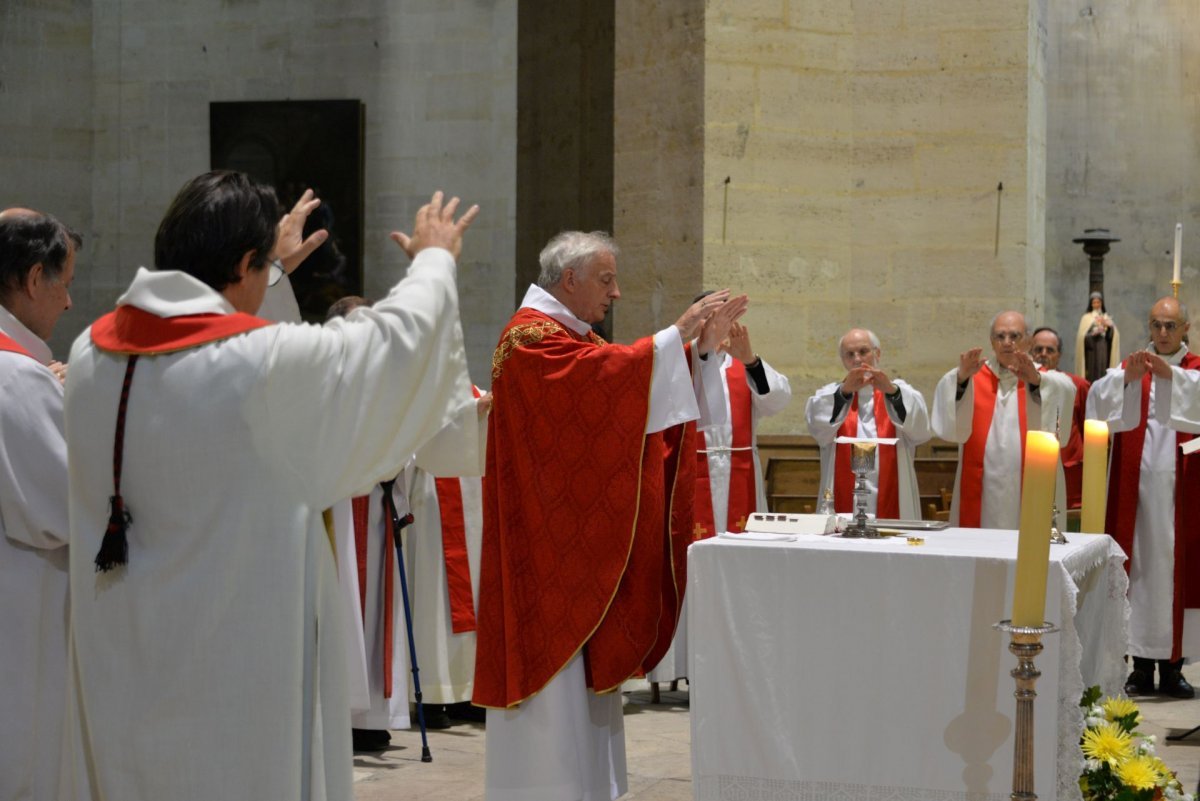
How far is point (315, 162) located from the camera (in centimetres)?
1220

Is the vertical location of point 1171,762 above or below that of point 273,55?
below

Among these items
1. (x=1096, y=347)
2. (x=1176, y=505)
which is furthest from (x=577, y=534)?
(x=1096, y=347)

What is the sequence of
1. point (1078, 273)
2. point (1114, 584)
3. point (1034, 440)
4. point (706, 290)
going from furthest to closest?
point (1078, 273)
point (706, 290)
point (1114, 584)
point (1034, 440)

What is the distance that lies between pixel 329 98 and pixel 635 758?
321 inches

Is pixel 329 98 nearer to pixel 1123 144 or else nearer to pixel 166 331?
pixel 1123 144

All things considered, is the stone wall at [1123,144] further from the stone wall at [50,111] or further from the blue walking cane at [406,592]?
the stone wall at [50,111]

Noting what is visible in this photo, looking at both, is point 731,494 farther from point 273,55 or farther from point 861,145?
point 273,55

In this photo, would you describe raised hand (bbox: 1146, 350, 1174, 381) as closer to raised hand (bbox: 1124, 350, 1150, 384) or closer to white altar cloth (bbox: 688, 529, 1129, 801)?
raised hand (bbox: 1124, 350, 1150, 384)

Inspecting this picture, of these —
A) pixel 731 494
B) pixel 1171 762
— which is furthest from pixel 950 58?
pixel 1171 762

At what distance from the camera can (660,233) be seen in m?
7.91

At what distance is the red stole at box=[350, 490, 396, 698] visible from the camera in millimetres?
5816

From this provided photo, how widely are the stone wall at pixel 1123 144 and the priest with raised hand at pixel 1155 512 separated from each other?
5.10 meters

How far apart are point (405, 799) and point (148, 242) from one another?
28.6 feet

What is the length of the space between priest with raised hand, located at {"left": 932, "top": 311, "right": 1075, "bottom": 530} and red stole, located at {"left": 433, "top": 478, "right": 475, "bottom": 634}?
2383 mm
